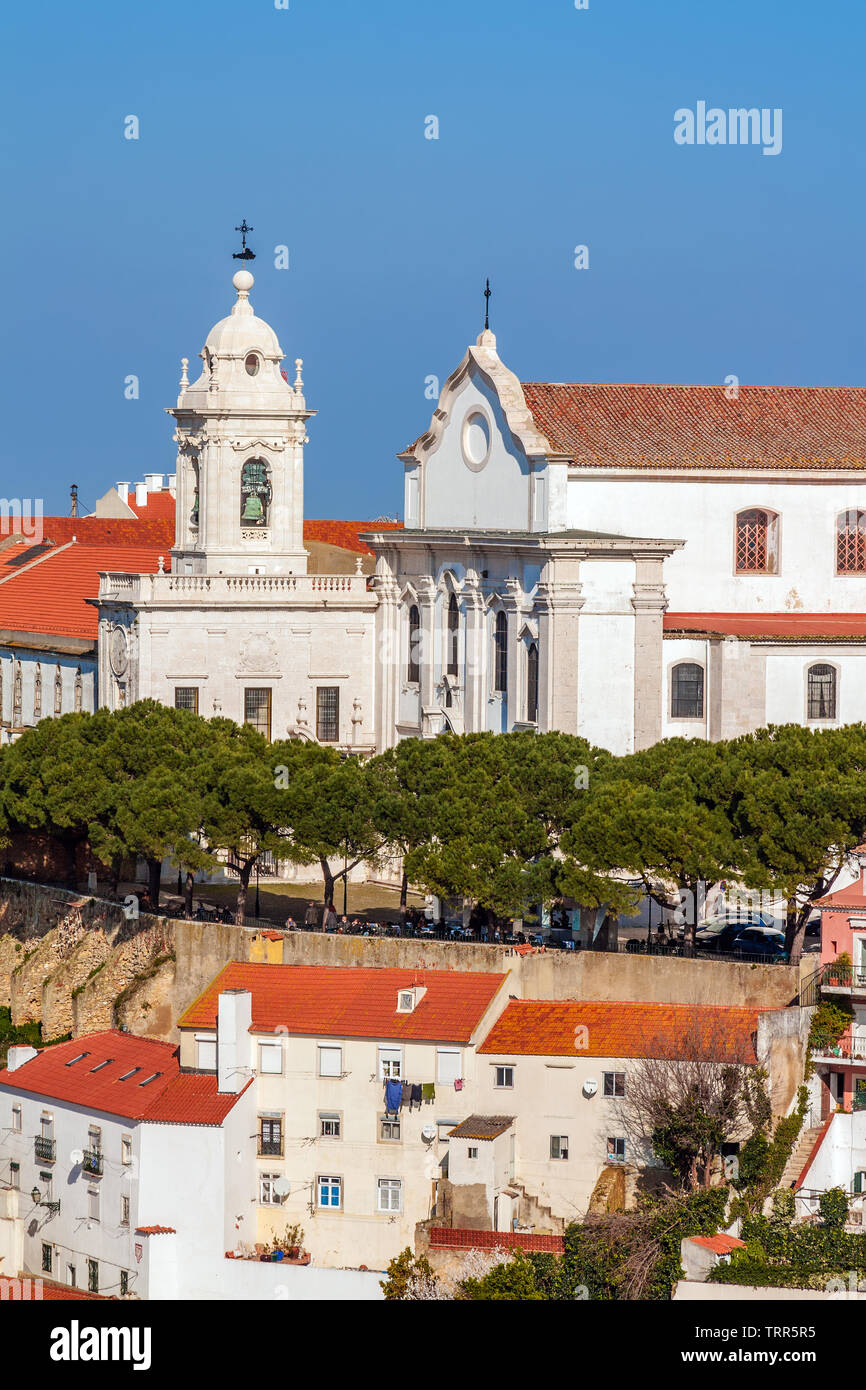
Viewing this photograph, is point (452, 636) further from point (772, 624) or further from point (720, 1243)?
point (720, 1243)

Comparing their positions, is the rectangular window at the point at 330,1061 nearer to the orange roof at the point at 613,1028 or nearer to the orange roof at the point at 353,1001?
the orange roof at the point at 353,1001

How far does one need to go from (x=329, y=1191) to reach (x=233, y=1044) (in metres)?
3.50

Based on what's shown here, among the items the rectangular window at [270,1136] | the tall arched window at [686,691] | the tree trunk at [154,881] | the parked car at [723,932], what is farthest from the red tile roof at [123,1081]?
the tall arched window at [686,691]

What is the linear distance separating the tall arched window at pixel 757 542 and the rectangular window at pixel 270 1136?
2557cm

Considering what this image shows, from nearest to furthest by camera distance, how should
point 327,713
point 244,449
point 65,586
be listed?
point 327,713
point 244,449
point 65,586

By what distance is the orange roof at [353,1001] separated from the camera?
62.8 metres

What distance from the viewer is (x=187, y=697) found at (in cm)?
8344

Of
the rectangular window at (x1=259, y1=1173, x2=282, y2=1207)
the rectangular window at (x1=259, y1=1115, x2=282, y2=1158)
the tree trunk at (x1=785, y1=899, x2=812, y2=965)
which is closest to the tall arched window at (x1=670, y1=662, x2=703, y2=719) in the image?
the tree trunk at (x1=785, y1=899, x2=812, y2=965)

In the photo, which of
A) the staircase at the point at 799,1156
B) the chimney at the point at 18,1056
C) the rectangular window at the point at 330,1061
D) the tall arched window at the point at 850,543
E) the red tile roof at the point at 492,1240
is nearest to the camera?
the red tile roof at the point at 492,1240

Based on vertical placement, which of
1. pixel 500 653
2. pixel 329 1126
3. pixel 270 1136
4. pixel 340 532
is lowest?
pixel 270 1136
